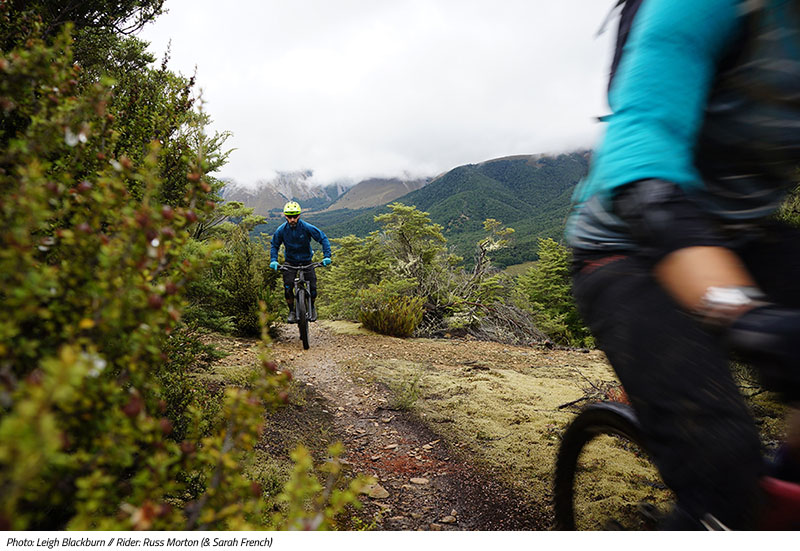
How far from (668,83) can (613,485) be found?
2438 millimetres

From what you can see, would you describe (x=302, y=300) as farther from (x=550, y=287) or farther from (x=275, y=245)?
(x=550, y=287)

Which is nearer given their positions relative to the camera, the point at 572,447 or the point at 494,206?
the point at 572,447

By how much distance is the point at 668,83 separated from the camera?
95cm

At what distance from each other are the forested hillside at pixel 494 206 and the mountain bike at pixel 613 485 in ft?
262

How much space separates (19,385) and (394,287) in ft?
29.2

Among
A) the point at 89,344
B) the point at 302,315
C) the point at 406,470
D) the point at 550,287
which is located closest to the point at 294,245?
the point at 302,315

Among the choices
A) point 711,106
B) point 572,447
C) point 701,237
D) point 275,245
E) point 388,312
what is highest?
point 275,245

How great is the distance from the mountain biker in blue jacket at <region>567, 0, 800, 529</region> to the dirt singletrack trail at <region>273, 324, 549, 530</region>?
5.44 feet

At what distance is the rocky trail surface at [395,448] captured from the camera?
2350mm

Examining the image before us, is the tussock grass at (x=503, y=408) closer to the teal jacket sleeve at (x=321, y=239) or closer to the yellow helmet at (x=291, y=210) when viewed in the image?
the teal jacket sleeve at (x=321, y=239)

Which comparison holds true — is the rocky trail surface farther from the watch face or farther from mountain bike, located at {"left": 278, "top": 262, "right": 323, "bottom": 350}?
the watch face

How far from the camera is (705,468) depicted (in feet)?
2.71
